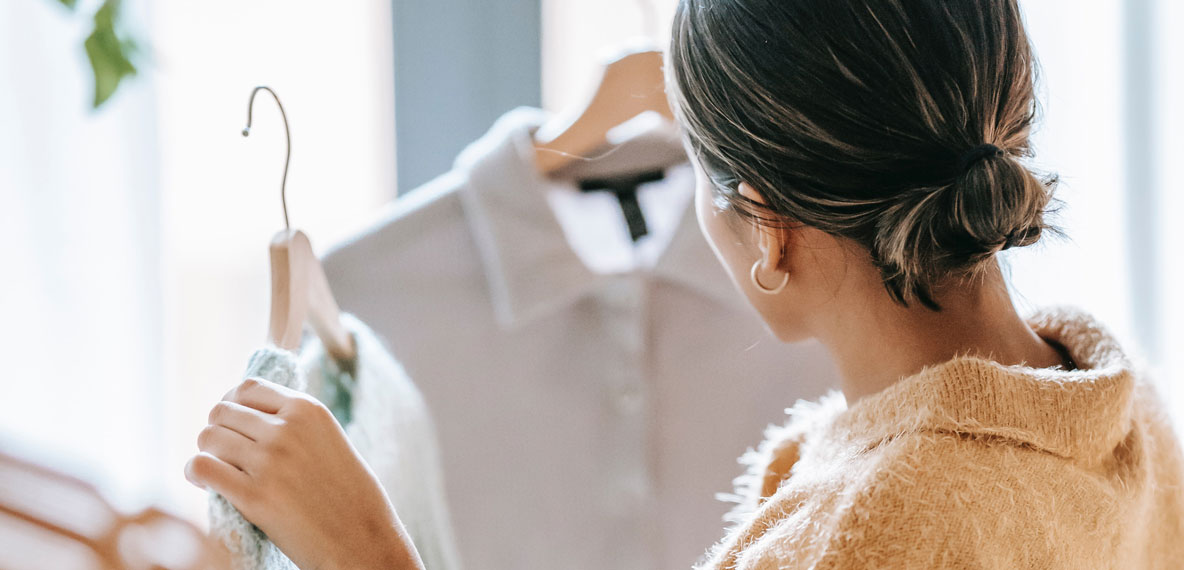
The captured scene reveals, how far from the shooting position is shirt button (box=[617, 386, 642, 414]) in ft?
2.62

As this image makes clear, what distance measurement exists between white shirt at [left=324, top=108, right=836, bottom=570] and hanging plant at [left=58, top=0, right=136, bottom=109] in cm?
25

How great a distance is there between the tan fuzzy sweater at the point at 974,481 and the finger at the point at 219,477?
0.87 feet

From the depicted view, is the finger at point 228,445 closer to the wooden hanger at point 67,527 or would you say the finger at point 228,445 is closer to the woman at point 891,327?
the woman at point 891,327

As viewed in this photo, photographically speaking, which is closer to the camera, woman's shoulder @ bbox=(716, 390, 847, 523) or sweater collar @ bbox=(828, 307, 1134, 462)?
sweater collar @ bbox=(828, 307, 1134, 462)

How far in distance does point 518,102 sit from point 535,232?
427mm

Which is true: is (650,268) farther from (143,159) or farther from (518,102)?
(143,159)

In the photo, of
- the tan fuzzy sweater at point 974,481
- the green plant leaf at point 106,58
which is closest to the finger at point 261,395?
the tan fuzzy sweater at point 974,481

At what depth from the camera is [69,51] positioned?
1.02 metres

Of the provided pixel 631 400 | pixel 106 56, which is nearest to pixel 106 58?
pixel 106 56

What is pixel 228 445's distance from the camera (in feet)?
1.58

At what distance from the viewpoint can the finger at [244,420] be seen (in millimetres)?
480

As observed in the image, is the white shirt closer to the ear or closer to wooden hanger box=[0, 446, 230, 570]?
the ear

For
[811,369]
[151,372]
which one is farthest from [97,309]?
[811,369]

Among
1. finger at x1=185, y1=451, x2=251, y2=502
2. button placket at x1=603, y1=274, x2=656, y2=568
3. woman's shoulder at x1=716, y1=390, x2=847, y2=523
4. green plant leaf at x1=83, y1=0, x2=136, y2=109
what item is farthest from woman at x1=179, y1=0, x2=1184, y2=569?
green plant leaf at x1=83, y1=0, x2=136, y2=109
